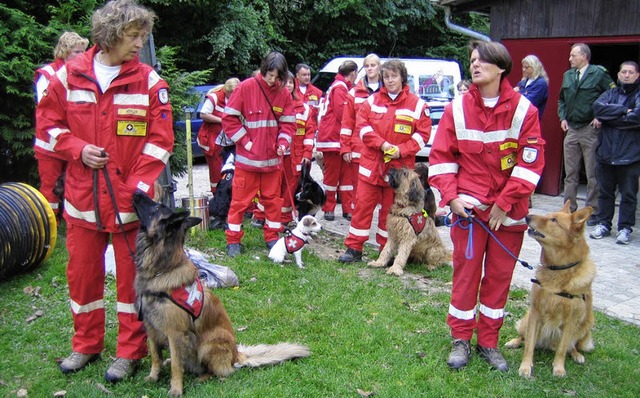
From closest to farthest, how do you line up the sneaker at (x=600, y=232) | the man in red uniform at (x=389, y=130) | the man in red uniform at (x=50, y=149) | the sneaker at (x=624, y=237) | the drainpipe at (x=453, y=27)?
the man in red uniform at (x=50, y=149), the man in red uniform at (x=389, y=130), the sneaker at (x=624, y=237), the sneaker at (x=600, y=232), the drainpipe at (x=453, y=27)

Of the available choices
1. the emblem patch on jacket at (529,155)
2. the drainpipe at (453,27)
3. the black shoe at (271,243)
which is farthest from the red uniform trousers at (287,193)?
the drainpipe at (453,27)

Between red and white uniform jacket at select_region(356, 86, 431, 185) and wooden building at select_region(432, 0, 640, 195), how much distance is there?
16.0ft

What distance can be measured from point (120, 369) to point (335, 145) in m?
5.62

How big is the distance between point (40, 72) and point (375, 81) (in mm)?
4185

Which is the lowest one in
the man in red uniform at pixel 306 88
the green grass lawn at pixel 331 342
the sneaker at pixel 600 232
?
the green grass lawn at pixel 331 342

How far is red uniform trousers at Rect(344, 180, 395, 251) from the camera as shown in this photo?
670 cm

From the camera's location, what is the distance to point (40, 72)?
5.65 m

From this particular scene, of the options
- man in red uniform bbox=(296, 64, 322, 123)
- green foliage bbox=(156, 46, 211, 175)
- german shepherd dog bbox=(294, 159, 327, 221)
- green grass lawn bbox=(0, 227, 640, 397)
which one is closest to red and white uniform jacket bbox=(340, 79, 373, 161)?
german shepherd dog bbox=(294, 159, 327, 221)

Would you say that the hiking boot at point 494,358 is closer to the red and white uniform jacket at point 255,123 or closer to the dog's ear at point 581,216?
the dog's ear at point 581,216

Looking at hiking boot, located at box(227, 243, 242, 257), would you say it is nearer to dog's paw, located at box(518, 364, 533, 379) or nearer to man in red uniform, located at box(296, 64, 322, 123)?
dog's paw, located at box(518, 364, 533, 379)

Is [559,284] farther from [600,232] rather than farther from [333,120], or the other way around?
[333,120]

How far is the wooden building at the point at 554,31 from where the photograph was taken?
30.6 feet

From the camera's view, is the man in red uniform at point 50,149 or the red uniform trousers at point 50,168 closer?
the man in red uniform at point 50,149

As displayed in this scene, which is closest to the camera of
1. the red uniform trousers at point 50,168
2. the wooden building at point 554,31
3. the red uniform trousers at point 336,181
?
the red uniform trousers at point 50,168
